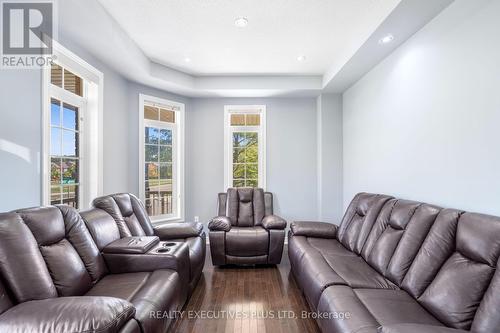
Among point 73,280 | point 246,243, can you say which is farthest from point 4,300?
point 246,243

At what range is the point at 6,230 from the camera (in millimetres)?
1295

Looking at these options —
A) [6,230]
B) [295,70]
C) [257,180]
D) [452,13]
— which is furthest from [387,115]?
[6,230]

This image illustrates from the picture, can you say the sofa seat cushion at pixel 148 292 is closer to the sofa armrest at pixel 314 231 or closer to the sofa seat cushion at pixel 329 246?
the sofa seat cushion at pixel 329 246

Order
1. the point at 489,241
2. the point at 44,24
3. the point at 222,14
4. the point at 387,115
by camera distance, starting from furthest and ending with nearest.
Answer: the point at 387,115
the point at 222,14
the point at 44,24
the point at 489,241

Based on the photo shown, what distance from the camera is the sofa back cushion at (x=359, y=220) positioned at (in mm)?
2389

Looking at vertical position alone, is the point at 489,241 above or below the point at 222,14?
below

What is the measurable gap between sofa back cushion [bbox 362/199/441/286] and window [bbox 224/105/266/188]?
91.5 inches

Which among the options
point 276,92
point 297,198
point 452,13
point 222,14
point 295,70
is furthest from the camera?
→ point 297,198

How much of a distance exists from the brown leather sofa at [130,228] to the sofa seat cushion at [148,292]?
364mm

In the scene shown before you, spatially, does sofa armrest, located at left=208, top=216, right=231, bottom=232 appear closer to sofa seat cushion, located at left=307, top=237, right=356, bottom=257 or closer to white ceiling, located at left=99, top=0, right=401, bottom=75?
sofa seat cushion, located at left=307, top=237, right=356, bottom=257

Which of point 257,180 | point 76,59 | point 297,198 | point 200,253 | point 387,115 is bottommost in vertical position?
point 200,253

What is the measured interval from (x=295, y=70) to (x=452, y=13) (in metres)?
2.01

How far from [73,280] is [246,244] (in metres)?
1.96

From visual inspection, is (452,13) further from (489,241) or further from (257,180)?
(257,180)
